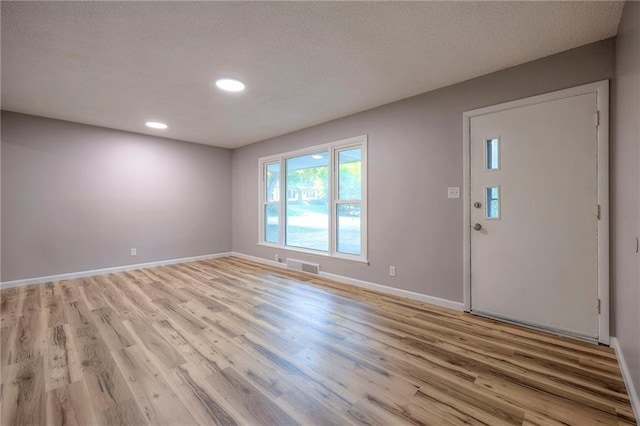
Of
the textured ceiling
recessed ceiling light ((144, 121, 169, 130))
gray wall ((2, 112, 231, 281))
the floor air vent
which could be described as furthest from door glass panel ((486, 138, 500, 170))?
gray wall ((2, 112, 231, 281))

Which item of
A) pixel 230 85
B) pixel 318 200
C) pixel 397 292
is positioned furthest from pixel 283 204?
pixel 397 292

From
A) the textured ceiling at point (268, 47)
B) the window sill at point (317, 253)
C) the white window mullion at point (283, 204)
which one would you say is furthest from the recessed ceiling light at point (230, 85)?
the window sill at point (317, 253)

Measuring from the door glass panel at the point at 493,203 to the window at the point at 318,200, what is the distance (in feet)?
4.89

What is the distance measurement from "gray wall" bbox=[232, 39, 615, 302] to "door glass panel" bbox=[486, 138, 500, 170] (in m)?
0.26

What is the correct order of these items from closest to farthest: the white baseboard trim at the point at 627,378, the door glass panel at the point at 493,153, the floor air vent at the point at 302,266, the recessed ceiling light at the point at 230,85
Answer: the white baseboard trim at the point at 627,378, the door glass panel at the point at 493,153, the recessed ceiling light at the point at 230,85, the floor air vent at the point at 302,266

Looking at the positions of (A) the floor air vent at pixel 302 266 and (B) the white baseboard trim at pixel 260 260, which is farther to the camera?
(B) the white baseboard trim at pixel 260 260

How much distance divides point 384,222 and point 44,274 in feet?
16.0

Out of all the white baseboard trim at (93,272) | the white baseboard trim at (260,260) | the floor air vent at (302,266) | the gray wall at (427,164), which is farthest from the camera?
the white baseboard trim at (260,260)

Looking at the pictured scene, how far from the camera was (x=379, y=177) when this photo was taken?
12.1 ft

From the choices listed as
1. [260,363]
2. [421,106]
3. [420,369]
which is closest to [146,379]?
[260,363]

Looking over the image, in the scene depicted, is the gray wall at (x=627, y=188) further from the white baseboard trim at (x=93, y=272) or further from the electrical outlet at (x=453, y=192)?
the white baseboard trim at (x=93, y=272)

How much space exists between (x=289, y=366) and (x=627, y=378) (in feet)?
6.83

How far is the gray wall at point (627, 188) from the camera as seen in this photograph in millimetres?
1545

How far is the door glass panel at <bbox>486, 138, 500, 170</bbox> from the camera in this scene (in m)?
2.72
